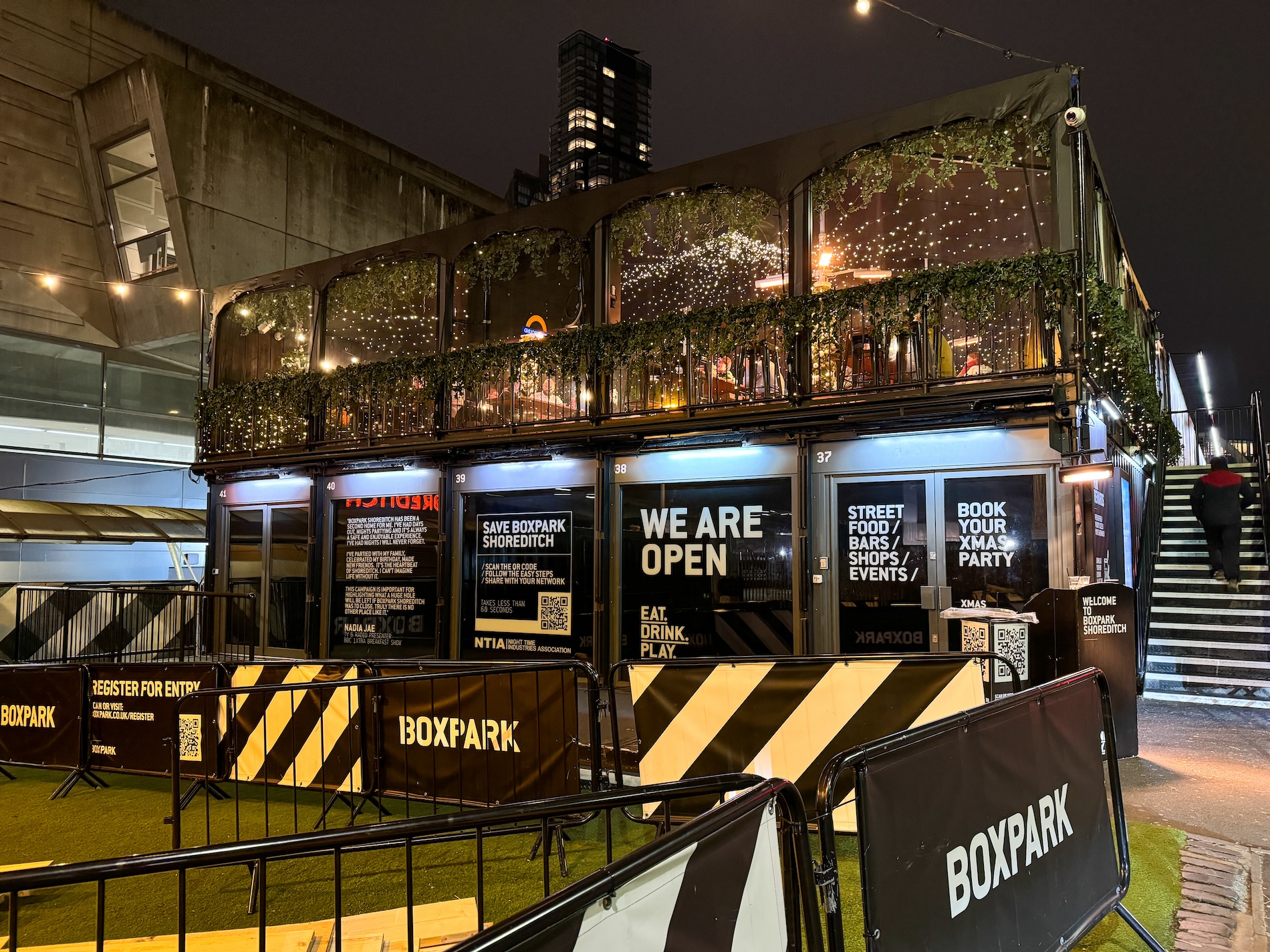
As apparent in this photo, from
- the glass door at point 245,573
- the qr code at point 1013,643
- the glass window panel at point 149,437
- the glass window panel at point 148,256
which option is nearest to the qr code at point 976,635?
the qr code at point 1013,643

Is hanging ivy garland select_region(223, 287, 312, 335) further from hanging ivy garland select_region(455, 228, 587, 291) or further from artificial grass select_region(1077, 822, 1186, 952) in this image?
artificial grass select_region(1077, 822, 1186, 952)

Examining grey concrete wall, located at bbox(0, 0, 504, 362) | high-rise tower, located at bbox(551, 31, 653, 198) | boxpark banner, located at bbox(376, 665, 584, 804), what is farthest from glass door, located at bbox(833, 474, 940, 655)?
high-rise tower, located at bbox(551, 31, 653, 198)

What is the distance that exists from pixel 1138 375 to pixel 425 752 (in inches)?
448

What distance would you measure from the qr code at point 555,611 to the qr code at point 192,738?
618cm

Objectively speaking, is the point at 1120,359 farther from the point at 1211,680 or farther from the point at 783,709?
the point at 783,709

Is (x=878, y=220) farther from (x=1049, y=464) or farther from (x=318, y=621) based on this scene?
(x=318, y=621)

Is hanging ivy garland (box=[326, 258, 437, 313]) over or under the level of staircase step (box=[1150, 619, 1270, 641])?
over

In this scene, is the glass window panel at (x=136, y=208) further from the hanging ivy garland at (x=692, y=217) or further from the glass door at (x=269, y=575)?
the hanging ivy garland at (x=692, y=217)

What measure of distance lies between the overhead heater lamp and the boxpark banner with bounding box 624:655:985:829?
453cm

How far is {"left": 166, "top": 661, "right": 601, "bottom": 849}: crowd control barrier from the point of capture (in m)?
5.79

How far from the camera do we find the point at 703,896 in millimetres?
2371

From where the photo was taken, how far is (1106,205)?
12.6 m

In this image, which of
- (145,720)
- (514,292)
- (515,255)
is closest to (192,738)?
(145,720)

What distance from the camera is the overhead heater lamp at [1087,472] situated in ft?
28.8
